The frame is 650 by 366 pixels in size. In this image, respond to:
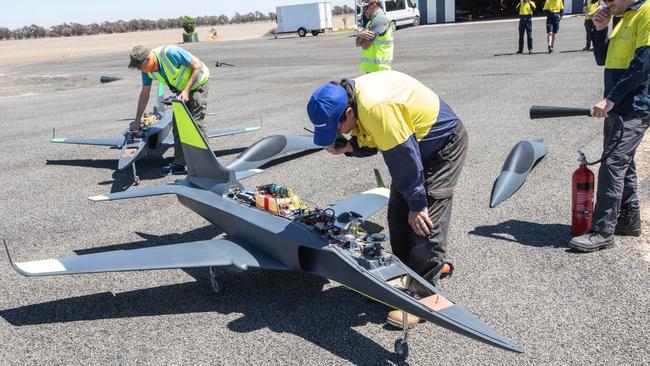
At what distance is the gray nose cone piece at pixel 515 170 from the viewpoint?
6445 millimetres

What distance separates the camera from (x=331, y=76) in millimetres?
22125

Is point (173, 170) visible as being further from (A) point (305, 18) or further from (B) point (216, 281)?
(A) point (305, 18)

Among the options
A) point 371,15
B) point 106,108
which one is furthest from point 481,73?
point 106,108

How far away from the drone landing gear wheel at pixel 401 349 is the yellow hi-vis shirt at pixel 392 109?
1.56 metres

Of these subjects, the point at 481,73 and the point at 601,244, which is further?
the point at 481,73

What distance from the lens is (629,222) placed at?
6367 mm

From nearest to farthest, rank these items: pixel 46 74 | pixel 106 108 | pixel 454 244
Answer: pixel 454 244, pixel 106 108, pixel 46 74

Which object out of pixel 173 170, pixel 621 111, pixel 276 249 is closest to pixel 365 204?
pixel 276 249

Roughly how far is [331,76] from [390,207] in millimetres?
17228

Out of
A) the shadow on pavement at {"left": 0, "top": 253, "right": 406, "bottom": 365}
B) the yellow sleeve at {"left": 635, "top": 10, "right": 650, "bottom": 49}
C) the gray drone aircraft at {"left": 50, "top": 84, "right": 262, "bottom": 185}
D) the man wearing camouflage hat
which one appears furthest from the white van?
the shadow on pavement at {"left": 0, "top": 253, "right": 406, "bottom": 365}

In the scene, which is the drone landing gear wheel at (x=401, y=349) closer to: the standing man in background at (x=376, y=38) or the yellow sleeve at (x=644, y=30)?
the yellow sleeve at (x=644, y=30)

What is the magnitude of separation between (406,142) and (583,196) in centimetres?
311

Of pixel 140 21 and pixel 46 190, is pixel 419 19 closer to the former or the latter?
pixel 46 190

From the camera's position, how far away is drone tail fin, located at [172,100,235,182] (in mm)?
6801
